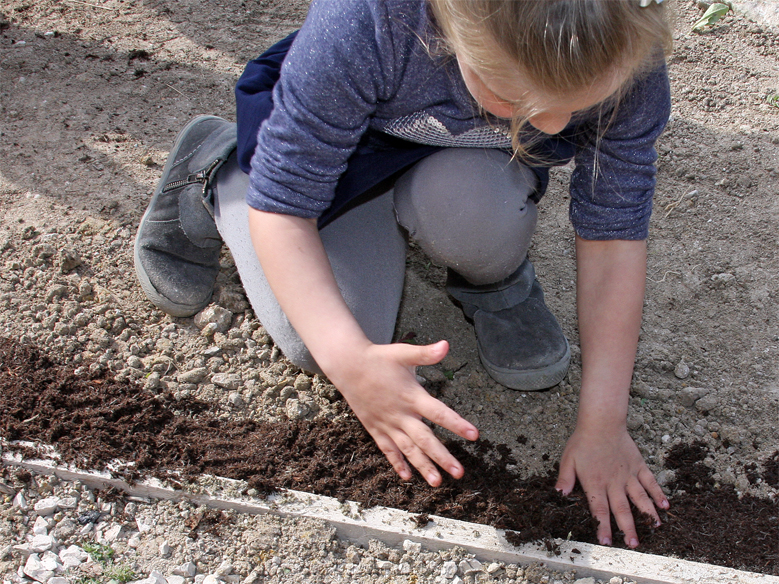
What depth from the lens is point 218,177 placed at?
196 centimetres

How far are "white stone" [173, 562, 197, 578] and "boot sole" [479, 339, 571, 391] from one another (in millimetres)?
983

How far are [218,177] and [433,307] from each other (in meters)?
0.82

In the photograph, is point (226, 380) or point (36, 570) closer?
point (36, 570)

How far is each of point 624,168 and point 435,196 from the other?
0.46 meters

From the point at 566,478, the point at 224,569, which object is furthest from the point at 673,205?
the point at 224,569

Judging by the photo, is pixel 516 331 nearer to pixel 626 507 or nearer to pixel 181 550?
pixel 626 507

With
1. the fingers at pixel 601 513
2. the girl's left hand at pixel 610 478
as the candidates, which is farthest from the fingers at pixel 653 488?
the fingers at pixel 601 513

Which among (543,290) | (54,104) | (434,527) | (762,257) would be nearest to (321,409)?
(434,527)

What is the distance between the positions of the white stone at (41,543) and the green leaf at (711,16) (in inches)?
141

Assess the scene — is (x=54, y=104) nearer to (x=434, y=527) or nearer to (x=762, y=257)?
(x=434, y=527)

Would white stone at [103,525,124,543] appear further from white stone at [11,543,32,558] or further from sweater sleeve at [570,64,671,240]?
sweater sleeve at [570,64,671,240]

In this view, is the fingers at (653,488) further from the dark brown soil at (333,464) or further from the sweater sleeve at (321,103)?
the sweater sleeve at (321,103)

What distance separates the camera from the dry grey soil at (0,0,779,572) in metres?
1.86

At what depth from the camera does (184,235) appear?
205 centimetres
